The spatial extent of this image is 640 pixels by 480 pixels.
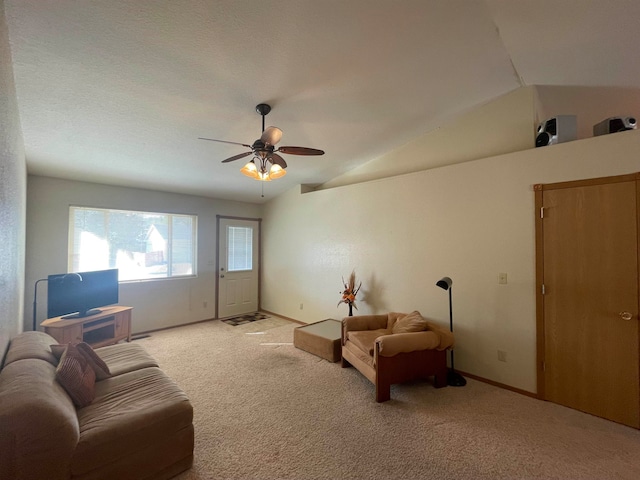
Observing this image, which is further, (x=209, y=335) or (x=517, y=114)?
(x=209, y=335)

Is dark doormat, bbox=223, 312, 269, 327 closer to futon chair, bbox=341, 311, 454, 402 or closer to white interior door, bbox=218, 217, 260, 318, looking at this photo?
white interior door, bbox=218, 217, 260, 318

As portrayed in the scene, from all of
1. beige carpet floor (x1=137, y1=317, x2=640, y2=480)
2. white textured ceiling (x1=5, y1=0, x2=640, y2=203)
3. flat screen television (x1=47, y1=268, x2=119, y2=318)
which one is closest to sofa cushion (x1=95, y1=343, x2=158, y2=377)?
beige carpet floor (x1=137, y1=317, x2=640, y2=480)

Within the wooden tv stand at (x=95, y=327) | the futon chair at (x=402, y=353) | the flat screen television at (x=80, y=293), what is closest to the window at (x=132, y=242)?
the flat screen television at (x=80, y=293)

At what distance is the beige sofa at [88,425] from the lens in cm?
132

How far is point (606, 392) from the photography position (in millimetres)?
2404

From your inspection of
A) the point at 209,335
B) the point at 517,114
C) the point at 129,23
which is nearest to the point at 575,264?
the point at 517,114

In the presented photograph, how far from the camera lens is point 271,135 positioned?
2.33 meters

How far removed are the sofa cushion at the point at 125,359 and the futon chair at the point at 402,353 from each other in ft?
6.77

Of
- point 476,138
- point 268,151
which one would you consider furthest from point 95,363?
point 476,138

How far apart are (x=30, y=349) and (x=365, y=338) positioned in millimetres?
2955

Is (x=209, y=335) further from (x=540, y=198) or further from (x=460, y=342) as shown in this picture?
(x=540, y=198)

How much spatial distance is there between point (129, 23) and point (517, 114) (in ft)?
12.2

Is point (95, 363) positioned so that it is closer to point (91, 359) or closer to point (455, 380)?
point (91, 359)

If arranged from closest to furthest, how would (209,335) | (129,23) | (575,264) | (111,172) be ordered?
(129,23) < (575,264) < (111,172) < (209,335)
